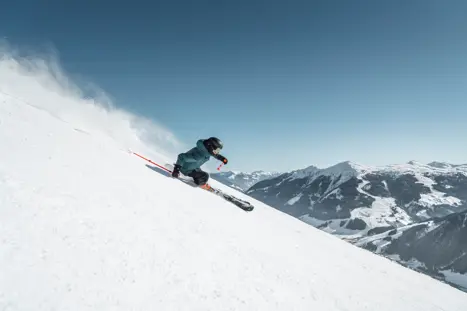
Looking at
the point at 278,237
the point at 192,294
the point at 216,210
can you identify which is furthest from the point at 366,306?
the point at 216,210

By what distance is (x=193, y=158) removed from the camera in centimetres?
1709

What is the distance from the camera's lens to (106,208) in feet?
27.9

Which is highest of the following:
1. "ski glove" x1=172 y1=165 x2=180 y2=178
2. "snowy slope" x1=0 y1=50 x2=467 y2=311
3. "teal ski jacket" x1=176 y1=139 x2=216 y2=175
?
"teal ski jacket" x1=176 y1=139 x2=216 y2=175

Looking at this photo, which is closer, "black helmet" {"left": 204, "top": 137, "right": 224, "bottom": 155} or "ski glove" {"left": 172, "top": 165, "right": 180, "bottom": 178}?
"ski glove" {"left": 172, "top": 165, "right": 180, "bottom": 178}

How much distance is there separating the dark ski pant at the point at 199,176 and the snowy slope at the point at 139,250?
2.96m

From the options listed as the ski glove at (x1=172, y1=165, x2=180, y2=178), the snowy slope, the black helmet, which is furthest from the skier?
the snowy slope

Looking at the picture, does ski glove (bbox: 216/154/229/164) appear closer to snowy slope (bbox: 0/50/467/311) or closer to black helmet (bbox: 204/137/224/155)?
black helmet (bbox: 204/137/224/155)

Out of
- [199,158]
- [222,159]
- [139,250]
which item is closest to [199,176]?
[199,158]

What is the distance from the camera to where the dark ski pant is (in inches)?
648

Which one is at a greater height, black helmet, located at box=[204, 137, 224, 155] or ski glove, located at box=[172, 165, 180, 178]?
black helmet, located at box=[204, 137, 224, 155]

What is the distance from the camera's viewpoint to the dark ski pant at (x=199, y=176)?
16.5 metres

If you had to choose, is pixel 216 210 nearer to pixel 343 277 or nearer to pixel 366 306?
pixel 343 277

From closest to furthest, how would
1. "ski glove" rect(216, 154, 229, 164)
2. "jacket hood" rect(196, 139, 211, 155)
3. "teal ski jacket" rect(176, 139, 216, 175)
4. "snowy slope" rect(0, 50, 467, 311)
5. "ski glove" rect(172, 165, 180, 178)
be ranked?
"snowy slope" rect(0, 50, 467, 311) → "ski glove" rect(172, 165, 180, 178) → "teal ski jacket" rect(176, 139, 216, 175) → "ski glove" rect(216, 154, 229, 164) → "jacket hood" rect(196, 139, 211, 155)

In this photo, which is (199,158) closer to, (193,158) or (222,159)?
(193,158)
